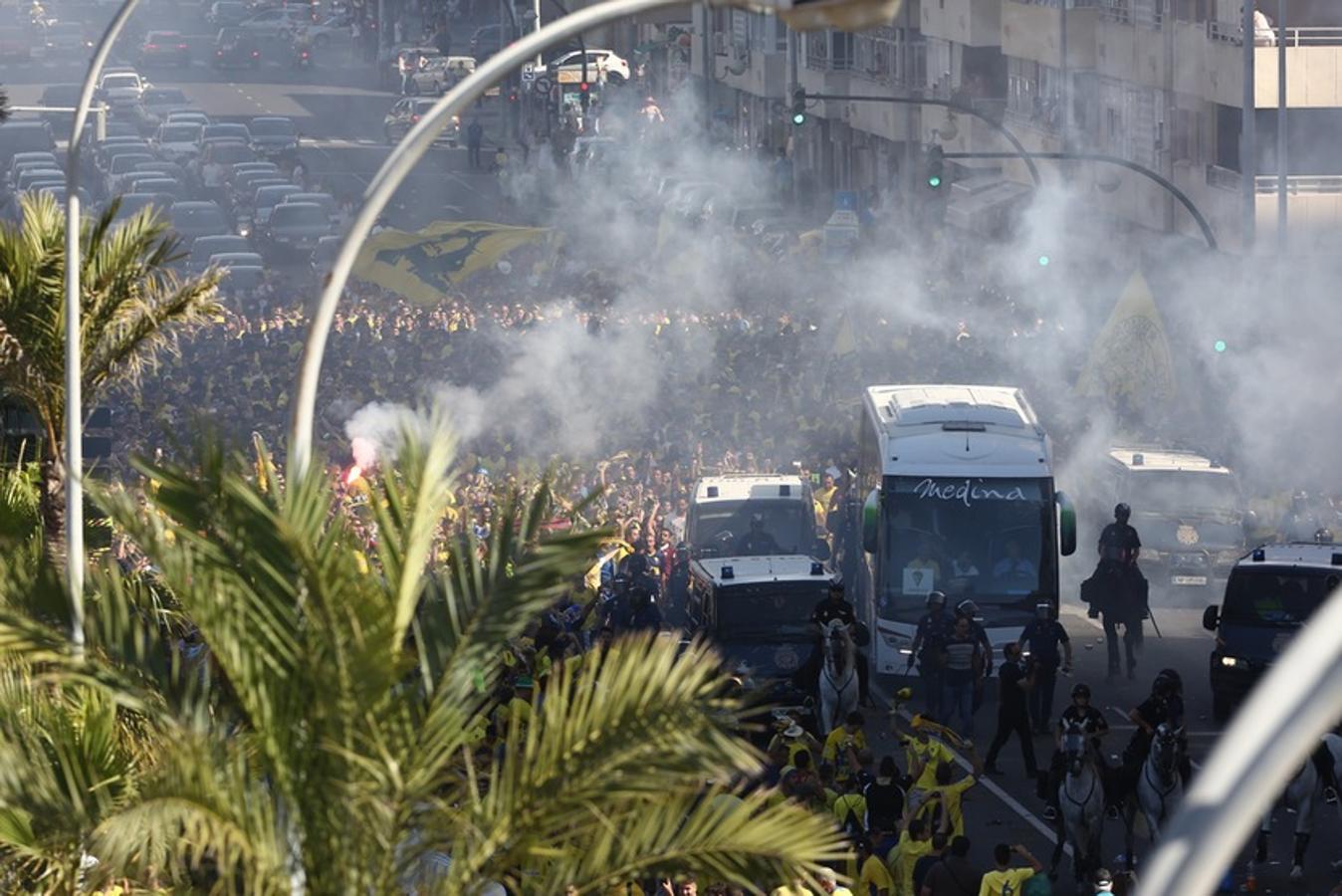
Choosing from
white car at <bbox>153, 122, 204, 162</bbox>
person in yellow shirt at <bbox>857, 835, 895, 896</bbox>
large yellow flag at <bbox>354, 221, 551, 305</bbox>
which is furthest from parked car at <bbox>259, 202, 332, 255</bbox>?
person in yellow shirt at <bbox>857, 835, 895, 896</bbox>

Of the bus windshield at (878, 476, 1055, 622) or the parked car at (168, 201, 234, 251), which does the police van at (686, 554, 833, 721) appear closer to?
the bus windshield at (878, 476, 1055, 622)

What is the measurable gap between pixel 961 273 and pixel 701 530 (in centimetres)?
2215

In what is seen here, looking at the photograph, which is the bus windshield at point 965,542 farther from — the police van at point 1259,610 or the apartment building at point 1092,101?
the apartment building at point 1092,101

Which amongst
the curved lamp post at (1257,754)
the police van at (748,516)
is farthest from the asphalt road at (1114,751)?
the curved lamp post at (1257,754)

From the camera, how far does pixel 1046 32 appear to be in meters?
52.9

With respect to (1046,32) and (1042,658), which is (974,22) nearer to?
(1046,32)

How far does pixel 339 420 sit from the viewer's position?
3089cm

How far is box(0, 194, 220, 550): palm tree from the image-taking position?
14.1m

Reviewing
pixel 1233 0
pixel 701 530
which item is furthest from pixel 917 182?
pixel 701 530

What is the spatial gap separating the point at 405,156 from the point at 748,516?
16477 millimetres

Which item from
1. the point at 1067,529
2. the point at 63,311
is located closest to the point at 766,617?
the point at 1067,529

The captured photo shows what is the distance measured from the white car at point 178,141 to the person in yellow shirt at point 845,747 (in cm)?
5452

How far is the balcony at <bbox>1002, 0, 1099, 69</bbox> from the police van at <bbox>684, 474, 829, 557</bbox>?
23559 mm

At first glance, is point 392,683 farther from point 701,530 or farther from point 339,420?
point 339,420
